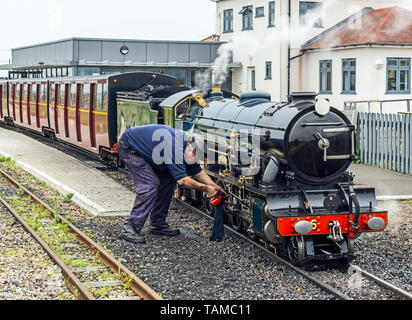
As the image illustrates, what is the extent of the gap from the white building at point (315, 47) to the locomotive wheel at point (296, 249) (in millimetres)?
19876

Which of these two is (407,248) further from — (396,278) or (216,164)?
(216,164)

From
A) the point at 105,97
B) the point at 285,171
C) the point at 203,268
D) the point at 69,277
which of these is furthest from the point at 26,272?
the point at 105,97

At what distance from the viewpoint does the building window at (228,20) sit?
35281 mm

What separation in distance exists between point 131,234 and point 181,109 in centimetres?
390

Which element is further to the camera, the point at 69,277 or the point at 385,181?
the point at 385,181

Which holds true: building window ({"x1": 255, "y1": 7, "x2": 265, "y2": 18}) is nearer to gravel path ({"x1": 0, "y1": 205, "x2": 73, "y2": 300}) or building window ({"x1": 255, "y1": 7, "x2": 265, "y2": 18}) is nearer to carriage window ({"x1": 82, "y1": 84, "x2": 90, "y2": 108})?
carriage window ({"x1": 82, "y1": 84, "x2": 90, "y2": 108})

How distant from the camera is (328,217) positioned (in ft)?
26.0

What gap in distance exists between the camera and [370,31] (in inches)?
1105

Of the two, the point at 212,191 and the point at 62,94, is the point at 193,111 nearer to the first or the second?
the point at 212,191

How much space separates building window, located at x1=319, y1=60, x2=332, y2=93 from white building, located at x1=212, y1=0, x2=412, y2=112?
0.15ft

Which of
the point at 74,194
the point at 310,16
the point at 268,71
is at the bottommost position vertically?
the point at 74,194

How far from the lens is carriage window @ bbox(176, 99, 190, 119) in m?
12.3

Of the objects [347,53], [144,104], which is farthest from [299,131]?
[347,53]

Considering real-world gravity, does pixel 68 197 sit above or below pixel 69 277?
above
